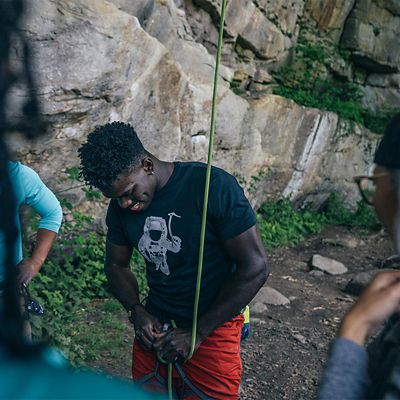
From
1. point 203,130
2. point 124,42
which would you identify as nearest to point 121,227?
point 124,42

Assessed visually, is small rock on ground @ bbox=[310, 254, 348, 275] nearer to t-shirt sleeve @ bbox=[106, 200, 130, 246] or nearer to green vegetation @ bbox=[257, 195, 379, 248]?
green vegetation @ bbox=[257, 195, 379, 248]

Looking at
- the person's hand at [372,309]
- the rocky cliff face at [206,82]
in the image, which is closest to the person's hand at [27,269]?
the rocky cliff face at [206,82]

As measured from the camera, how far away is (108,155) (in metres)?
2.63

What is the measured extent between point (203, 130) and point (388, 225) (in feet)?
19.9

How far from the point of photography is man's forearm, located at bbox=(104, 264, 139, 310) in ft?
10.0

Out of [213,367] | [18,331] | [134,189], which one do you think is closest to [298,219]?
[213,367]

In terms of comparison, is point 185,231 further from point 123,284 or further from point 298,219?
point 298,219

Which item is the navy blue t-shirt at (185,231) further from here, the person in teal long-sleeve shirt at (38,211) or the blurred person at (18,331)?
the blurred person at (18,331)

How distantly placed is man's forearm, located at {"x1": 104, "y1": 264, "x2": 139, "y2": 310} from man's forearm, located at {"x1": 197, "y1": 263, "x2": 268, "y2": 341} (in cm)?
51

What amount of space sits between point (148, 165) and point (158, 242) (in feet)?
1.24

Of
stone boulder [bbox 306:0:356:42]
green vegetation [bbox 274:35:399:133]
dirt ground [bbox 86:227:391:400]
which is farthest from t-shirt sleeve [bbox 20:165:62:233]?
stone boulder [bbox 306:0:356:42]

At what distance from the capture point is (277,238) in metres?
9.16

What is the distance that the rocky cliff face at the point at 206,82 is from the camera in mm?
5539

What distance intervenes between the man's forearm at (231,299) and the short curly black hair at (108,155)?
29.0 inches
